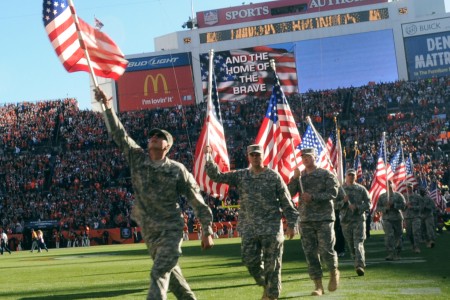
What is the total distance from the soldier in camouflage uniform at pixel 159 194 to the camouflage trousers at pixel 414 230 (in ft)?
47.9

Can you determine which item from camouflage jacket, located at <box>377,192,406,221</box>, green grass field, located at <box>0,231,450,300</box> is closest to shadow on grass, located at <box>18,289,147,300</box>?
green grass field, located at <box>0,231,450,300</box>

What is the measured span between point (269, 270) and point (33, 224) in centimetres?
4381

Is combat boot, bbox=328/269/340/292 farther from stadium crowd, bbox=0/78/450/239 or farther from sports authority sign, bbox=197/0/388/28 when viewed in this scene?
sports authority sign, bbox=197/0/388/28

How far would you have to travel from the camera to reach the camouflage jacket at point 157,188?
812 cm

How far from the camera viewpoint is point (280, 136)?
15.9 m

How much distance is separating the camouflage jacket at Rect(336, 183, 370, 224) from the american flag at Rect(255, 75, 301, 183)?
1.18 meters

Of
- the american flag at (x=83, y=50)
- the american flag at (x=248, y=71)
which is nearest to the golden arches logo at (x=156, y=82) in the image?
the american flag at (x=248, y=71)

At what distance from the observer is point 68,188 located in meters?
57.5

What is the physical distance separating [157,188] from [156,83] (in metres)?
59.9

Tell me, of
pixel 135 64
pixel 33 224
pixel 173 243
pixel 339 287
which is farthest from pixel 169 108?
pixel 173 243

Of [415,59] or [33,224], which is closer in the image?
[33,224]

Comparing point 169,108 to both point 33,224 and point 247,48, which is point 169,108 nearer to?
point 247,48

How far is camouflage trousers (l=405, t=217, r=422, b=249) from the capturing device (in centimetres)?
2203

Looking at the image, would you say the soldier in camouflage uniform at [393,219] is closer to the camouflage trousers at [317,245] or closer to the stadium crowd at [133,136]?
the camouflage trousers at [317,245]
